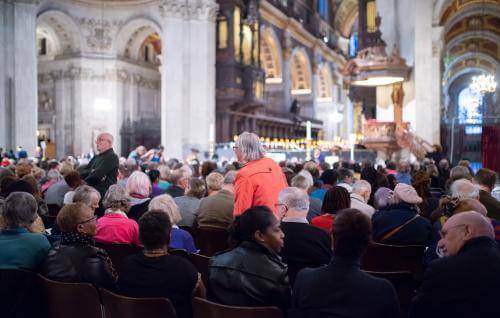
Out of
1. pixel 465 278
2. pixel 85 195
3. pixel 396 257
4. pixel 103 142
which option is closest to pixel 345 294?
pixel 465 278

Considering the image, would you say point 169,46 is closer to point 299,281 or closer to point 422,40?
point 422,40

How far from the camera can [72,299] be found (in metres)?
3.54

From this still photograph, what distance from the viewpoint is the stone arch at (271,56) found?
36312 mm

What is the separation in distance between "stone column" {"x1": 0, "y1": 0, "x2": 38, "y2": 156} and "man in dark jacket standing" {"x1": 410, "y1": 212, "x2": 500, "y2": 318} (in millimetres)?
20826

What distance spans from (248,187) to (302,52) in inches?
1494

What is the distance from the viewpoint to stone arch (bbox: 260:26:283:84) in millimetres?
36312

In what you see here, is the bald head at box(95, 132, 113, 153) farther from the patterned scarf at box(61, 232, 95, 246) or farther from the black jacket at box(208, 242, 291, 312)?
the black jacket at box(208, 242, 291, 312)

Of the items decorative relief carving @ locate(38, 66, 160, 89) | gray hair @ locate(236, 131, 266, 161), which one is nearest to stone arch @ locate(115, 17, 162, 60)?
decorative relief carving @ locate(38, 66, 160, 89)

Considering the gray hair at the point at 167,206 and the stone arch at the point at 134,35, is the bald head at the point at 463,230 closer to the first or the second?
the gray hair at the point at 167,206

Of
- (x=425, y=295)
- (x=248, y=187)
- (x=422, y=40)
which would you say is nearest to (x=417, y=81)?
(x=422, y=40)

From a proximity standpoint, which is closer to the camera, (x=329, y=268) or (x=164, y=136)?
(x=329, y=268)

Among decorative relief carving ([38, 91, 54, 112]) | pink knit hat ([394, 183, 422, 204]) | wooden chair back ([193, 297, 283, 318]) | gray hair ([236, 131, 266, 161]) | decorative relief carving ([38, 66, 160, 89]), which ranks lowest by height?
wooden chair back ([193, 297, 283, 318])

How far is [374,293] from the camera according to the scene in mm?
2775

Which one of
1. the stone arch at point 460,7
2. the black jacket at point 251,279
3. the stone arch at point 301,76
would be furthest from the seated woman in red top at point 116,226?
the stone arch at point 301,76
